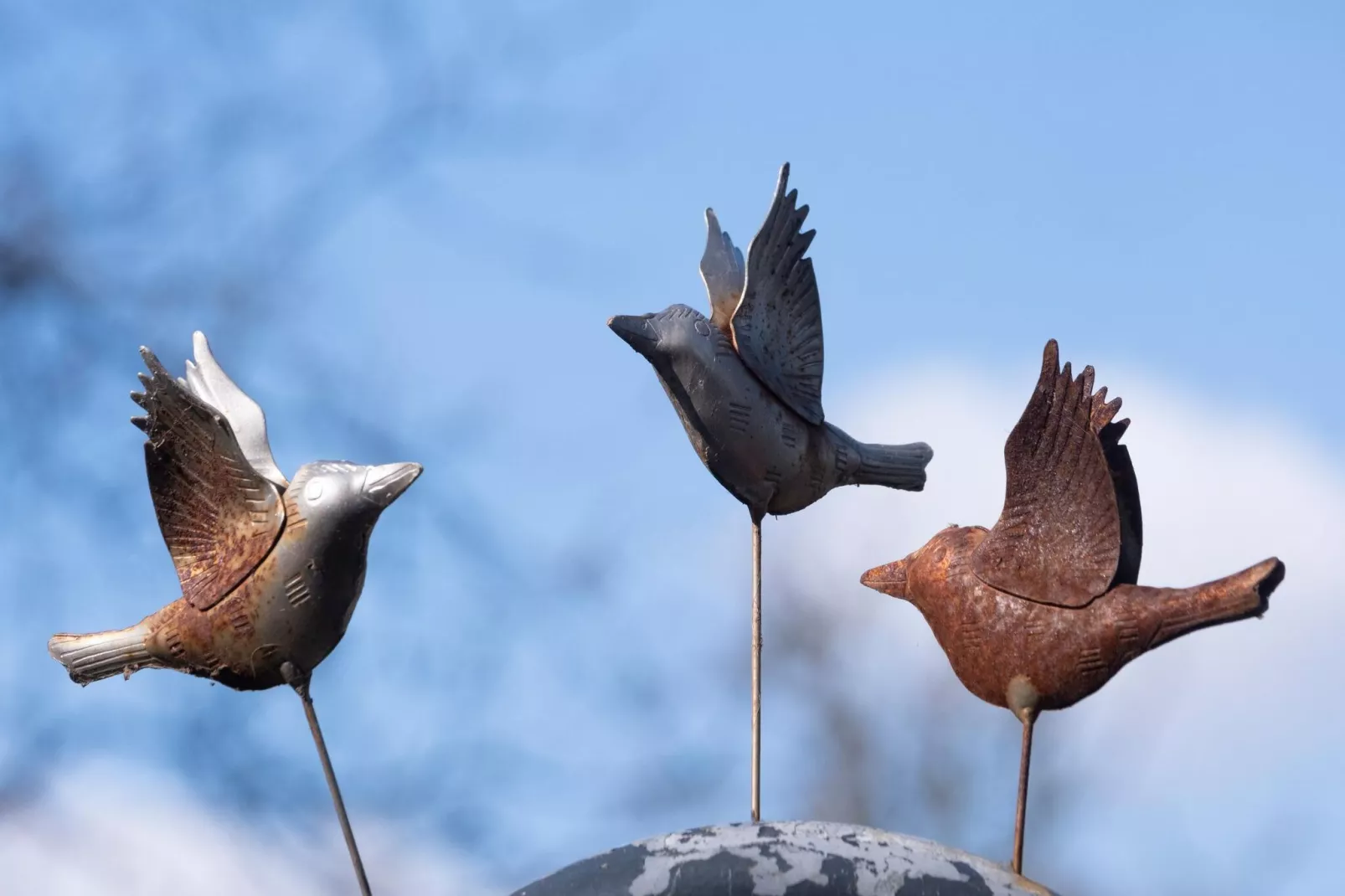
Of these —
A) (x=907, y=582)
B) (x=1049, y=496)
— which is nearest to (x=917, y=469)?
(x=907, y=582)

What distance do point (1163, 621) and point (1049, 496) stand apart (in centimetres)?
54

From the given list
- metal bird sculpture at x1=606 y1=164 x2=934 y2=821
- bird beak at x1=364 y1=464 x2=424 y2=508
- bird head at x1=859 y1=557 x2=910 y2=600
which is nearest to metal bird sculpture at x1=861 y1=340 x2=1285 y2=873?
bird head at x1=859 y1=557 x2=910 y2=600

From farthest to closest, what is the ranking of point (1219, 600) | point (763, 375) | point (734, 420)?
point (763, 375) < point (734, 420) < point (1219, 600)

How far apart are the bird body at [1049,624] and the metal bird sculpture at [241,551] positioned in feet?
5.86

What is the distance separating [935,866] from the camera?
5.38 meters

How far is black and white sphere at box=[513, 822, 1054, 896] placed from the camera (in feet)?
17.2

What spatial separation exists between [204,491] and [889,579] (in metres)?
2.33

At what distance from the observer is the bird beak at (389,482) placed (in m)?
6.55

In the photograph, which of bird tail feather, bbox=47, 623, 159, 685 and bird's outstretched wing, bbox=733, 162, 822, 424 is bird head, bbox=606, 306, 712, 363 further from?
bird tail feather, bbox=47, 623, 159, 685

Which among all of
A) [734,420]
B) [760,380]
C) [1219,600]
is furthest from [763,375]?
[1219,600]

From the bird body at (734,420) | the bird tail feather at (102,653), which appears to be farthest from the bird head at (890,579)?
the bird tail feather at (102,653)

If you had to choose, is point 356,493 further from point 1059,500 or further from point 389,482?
point 1059,500

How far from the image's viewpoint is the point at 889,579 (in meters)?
7.10

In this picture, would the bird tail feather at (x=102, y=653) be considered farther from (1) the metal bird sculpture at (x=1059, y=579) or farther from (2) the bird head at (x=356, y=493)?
(1) the metal bird sculpture at (x=1059, y=579)
